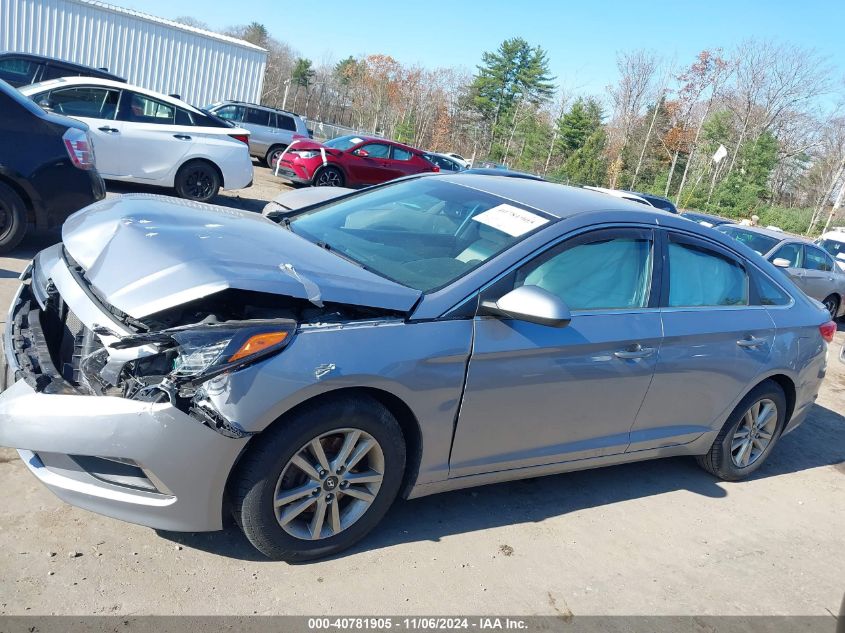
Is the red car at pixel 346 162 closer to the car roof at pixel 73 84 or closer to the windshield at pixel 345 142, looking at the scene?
the windshield at pixel 345 142

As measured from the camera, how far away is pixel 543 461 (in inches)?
144

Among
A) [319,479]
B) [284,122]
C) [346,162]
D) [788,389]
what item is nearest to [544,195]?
[319,479]

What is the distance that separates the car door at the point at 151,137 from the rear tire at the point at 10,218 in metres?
3.50

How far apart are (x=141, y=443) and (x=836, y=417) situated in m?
6.77

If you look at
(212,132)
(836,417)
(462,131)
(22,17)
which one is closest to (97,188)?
(212,132)

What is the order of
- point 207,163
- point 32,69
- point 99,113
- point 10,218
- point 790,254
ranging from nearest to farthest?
point 10,218 < point 99,113 < point 207,163 < point 790,254 < point 32,69

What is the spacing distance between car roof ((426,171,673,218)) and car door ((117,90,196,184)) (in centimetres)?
639

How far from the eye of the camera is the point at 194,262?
2.83 meters

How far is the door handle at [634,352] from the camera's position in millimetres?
3693

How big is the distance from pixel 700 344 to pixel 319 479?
7.96 ft

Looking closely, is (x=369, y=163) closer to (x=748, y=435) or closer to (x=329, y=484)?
(x=748, y=435)

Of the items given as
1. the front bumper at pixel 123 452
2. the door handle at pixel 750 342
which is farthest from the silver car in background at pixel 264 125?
the front bumper at pixel 123 452

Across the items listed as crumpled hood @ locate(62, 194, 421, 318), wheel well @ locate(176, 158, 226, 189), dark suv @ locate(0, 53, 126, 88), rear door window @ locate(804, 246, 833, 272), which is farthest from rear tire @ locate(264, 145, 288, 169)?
crumpled hood @ locate(62, 194, 421, 318)

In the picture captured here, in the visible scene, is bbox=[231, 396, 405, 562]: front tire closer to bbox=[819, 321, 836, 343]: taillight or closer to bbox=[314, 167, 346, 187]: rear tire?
bbox=[819, 321, 836, 343]: taillight
